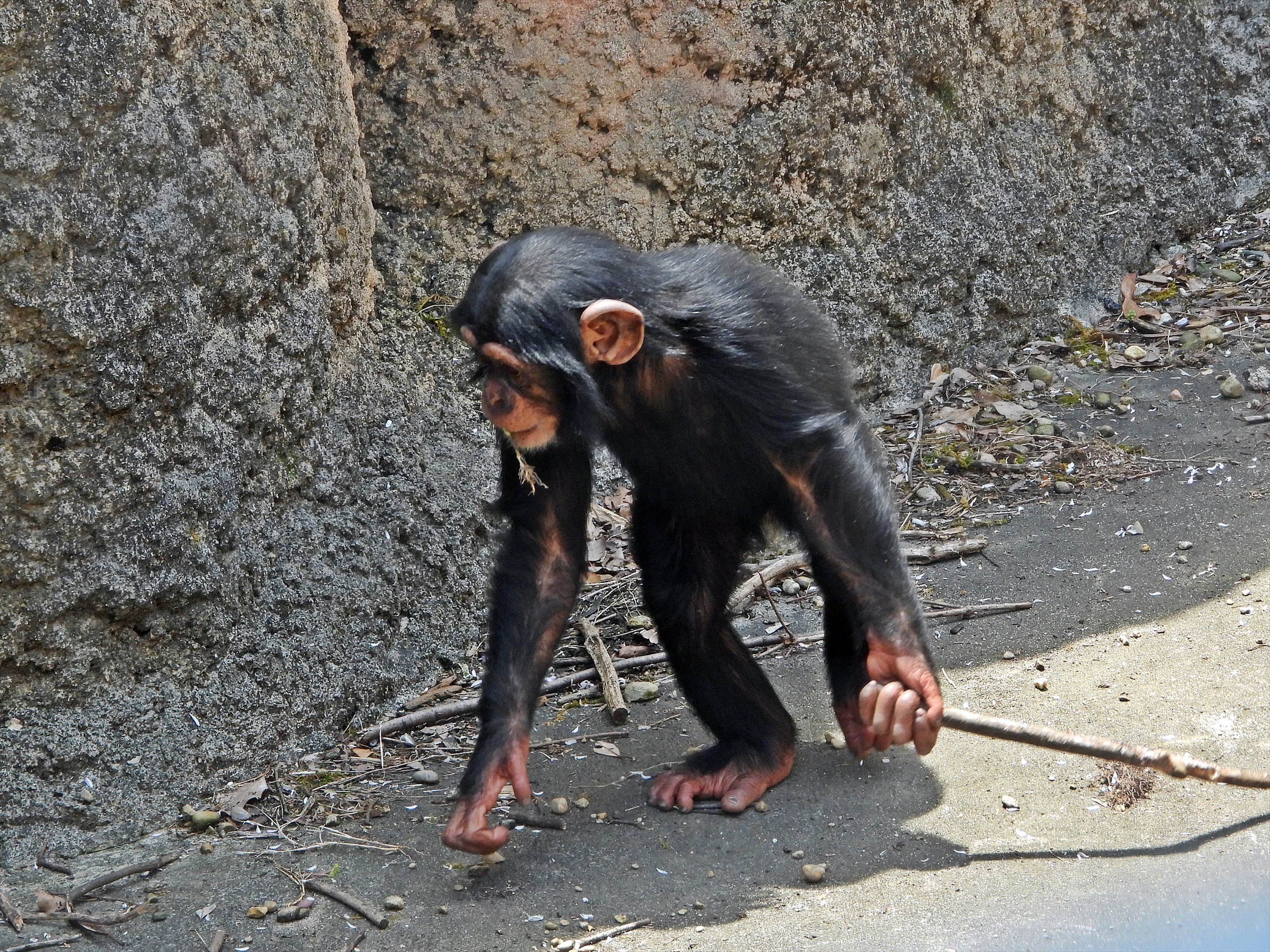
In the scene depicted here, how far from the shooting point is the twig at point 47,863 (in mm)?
3812

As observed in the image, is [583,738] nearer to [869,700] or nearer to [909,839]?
[909,839]

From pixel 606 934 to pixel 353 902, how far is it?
713mm

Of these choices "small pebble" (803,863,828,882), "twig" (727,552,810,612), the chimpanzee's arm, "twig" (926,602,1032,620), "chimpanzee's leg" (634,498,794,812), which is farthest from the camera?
"twig" (727,552,810,612)

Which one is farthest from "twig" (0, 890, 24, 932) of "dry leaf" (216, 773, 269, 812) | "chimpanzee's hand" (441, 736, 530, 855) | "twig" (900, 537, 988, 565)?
"twig" (900, 537, 988, 565)

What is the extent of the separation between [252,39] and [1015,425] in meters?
3.91

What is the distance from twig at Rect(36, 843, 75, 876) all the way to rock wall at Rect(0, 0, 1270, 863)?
5cm

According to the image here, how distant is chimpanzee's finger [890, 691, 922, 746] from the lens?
3436 mm

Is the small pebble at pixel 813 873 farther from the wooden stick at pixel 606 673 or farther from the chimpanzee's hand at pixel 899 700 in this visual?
the wooden stick at pixel 606 673

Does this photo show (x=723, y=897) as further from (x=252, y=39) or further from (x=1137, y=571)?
(x=252, y=39)

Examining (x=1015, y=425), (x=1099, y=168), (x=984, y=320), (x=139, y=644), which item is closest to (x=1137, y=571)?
(x=1015, y=425)

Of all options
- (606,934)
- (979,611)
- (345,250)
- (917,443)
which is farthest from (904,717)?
(917,443)

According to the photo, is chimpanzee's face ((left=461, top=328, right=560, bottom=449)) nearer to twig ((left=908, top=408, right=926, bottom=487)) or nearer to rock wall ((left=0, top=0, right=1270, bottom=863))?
rock wall ((left=0, top=0, right=1270, bottom=863))

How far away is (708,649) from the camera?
4168 mm

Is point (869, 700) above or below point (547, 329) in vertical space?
below
